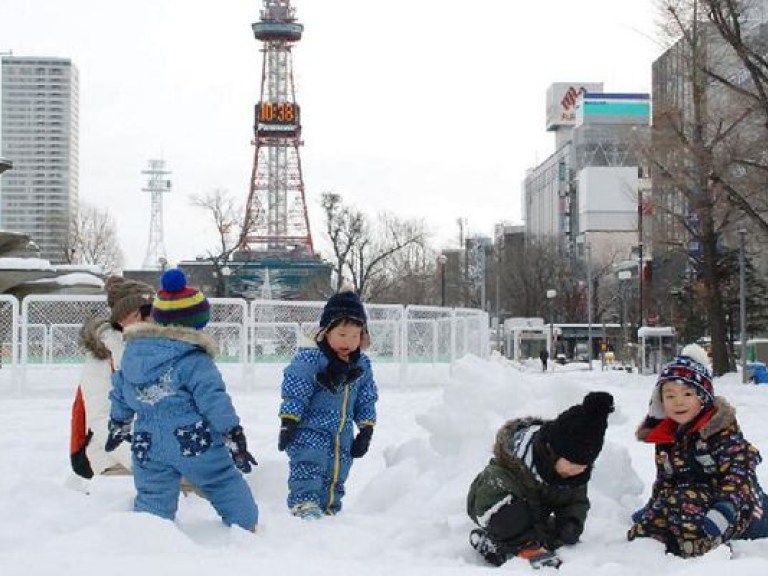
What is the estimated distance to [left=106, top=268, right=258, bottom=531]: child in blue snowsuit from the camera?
4.72 metres

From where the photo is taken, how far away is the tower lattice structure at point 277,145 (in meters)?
86.0

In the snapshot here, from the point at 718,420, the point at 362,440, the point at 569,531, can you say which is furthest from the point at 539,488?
the point at 362,440

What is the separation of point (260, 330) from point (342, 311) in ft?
40.4

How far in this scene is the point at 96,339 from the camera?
6.04 metres

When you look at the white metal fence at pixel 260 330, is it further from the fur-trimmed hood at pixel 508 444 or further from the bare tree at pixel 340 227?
the bare tree at pixel 340 227

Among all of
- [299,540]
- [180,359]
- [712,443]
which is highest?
[180,359]

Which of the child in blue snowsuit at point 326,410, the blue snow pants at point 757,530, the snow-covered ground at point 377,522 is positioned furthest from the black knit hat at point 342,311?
the blue snow pants at point 757,530

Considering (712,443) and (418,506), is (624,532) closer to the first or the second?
(712,443)

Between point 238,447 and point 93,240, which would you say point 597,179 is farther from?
point 238,447

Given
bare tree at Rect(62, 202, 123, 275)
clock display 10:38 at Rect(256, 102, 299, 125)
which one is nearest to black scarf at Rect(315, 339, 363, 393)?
bare tree at Rect(62, 202, 123, 275)

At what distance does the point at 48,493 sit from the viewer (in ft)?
16.2

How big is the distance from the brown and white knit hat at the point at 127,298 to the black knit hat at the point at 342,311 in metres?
1.15

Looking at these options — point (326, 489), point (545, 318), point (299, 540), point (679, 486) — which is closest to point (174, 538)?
point (299, 540)

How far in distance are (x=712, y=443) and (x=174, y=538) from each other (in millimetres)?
2399
